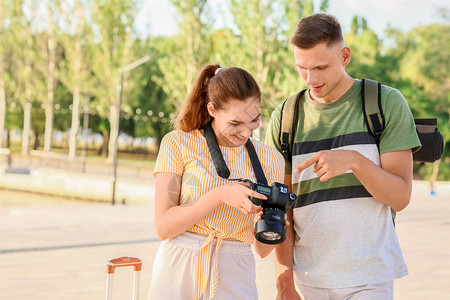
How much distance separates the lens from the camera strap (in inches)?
80.1

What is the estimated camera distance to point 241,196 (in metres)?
1.82

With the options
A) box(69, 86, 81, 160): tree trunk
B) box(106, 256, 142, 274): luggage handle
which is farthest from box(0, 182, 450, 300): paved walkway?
box(69, 86, 81, 160): tree trunk

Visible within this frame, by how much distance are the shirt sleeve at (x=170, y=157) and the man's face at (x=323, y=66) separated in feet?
1.71

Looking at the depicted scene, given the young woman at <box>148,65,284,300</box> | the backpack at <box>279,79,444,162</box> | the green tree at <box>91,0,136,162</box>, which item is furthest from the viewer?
the green tree at <box>91,0,136,162</box>

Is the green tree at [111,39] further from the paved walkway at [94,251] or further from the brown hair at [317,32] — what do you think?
the brown hair at [317,32]

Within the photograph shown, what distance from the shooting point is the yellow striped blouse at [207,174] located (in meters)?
2.02

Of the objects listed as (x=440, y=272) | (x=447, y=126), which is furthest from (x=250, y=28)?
(x=440, y=272)

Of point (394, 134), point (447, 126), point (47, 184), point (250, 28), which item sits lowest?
point (47, 184)

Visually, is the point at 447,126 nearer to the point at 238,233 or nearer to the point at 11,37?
the point at 11,37

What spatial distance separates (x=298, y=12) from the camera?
29.1 m

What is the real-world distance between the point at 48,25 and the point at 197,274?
41578 millimetres

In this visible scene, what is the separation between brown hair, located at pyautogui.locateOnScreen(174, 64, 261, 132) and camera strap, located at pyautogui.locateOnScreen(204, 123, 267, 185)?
0.21ft

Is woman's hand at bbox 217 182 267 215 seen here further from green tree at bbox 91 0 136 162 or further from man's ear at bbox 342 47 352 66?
green tree at bbox 91 0 136 162

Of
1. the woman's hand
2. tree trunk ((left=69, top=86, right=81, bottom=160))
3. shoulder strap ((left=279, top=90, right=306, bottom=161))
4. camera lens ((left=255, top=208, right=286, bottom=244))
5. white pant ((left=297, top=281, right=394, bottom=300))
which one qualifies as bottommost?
tree trunk ((left=69, top=86, right=81, bottom=160))
